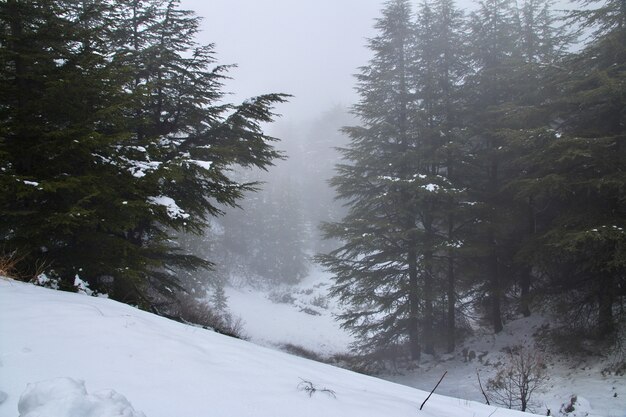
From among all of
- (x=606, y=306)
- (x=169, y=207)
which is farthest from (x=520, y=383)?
(x=169, y=207)

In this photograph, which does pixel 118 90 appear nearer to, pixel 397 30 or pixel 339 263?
pixel 339 263

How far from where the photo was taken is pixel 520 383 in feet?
27.2

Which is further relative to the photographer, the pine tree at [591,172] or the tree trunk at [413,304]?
the tree trunk at [413,304]

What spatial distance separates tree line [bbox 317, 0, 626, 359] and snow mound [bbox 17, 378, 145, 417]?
463 inches

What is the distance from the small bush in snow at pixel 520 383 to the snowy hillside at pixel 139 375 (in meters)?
3.26

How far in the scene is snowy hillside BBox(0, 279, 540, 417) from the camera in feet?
7.11

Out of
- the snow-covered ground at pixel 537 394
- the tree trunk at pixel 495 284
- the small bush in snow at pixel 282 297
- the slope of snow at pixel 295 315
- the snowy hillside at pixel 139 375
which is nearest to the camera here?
the snowy hillside at pixel 139 375

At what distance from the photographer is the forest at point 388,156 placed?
20.6ft

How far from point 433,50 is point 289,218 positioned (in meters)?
39.3

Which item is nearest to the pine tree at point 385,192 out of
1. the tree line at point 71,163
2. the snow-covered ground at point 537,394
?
the snow-covered ground at point 537,394

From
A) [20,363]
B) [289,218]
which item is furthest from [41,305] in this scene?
[289,218]

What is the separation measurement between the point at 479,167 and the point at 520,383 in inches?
362

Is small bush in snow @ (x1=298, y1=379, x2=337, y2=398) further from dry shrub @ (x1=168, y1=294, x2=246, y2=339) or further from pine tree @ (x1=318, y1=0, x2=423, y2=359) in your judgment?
pine tree @ (x1=318, y1=0, x2=423, y2=359)

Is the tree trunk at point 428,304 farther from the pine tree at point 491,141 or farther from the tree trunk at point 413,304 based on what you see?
the pine tree at point 491,141
